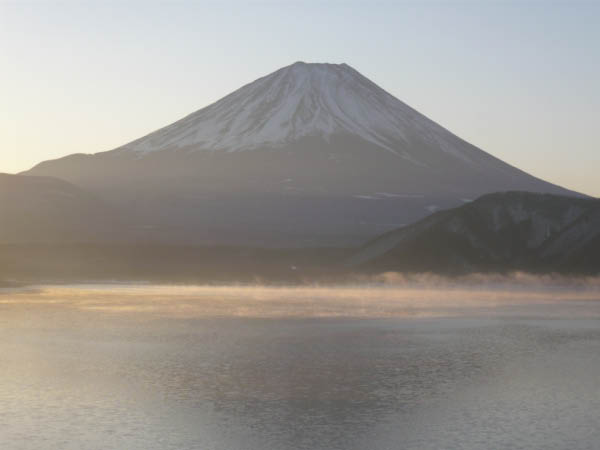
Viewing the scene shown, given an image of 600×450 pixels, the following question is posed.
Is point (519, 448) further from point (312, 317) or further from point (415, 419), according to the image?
point (312, 317)

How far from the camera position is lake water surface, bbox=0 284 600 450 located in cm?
2291

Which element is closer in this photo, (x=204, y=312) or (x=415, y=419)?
(x=415, y=419)

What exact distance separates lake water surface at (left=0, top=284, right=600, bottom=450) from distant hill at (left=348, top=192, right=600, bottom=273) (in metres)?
43.0

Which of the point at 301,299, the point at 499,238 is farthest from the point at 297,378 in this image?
the point at 499,238

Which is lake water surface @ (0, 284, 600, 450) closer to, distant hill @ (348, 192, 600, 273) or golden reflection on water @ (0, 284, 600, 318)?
golden reflection on water @ (0, 284, 600, 318)

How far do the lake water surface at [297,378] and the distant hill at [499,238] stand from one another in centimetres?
4300

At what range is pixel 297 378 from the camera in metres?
31.3

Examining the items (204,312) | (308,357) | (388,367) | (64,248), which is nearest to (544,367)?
(388,367)

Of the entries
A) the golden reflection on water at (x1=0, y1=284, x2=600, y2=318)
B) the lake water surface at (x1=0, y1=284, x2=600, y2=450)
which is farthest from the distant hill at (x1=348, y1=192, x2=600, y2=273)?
the lake water surface at (x1=0, y1=284, x2=600, y2=450)

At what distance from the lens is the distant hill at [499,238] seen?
101562 mm

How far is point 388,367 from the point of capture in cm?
3400

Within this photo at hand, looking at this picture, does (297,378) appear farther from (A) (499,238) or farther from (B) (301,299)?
(A) (499,238)

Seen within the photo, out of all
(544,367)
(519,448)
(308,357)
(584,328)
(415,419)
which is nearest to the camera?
(519,448)

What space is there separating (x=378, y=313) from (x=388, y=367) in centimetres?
2333
